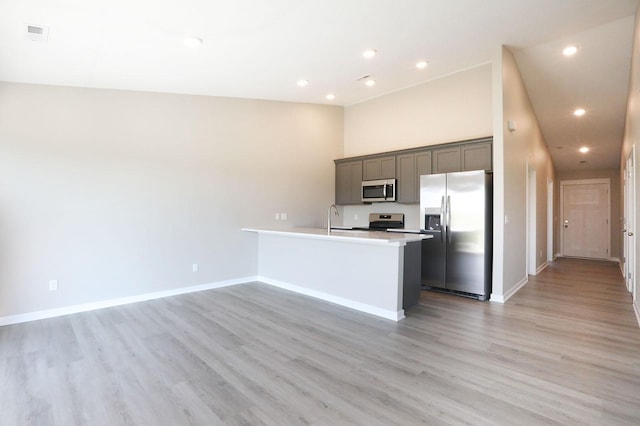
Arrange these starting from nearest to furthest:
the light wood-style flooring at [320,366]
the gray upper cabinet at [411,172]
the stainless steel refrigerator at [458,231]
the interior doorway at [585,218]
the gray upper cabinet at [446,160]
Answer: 1. the light wood-style flooring at [320,366]
2. the stainless steel refrigerator at [458,231]
3. the gray upper cabinet at [446,160]
4. the gray upper cabinet at [411,172]
5. the interior doorway at [585,218]

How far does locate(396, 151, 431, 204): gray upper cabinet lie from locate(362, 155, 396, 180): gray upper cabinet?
0.12 metres

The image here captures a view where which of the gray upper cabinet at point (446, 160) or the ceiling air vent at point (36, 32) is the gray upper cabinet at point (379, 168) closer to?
the gray upper cabinet at point (446, 160)

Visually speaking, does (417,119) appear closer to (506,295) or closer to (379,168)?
(379,168)

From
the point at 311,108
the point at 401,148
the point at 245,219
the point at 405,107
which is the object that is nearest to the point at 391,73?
the point at 405,107

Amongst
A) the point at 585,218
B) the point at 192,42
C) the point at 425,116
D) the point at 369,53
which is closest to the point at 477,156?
the point at 425,116

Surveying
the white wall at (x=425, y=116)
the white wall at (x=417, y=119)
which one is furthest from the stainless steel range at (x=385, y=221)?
the white wall at (x=425, y=116)

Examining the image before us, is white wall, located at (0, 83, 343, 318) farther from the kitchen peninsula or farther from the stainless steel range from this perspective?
the stainless steel range

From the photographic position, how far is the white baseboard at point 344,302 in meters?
3.60

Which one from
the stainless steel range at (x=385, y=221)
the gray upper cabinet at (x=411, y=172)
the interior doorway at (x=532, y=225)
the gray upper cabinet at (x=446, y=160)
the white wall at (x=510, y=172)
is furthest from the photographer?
the interior doorway at (x=532, y=225)

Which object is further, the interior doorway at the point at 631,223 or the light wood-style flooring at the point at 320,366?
the interior doorway at the point at 631,223

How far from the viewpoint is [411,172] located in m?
5.42

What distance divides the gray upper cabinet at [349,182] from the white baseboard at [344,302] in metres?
2.20

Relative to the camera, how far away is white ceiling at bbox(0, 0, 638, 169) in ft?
9.15

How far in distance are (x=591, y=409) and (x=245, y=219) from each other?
4.54 m
